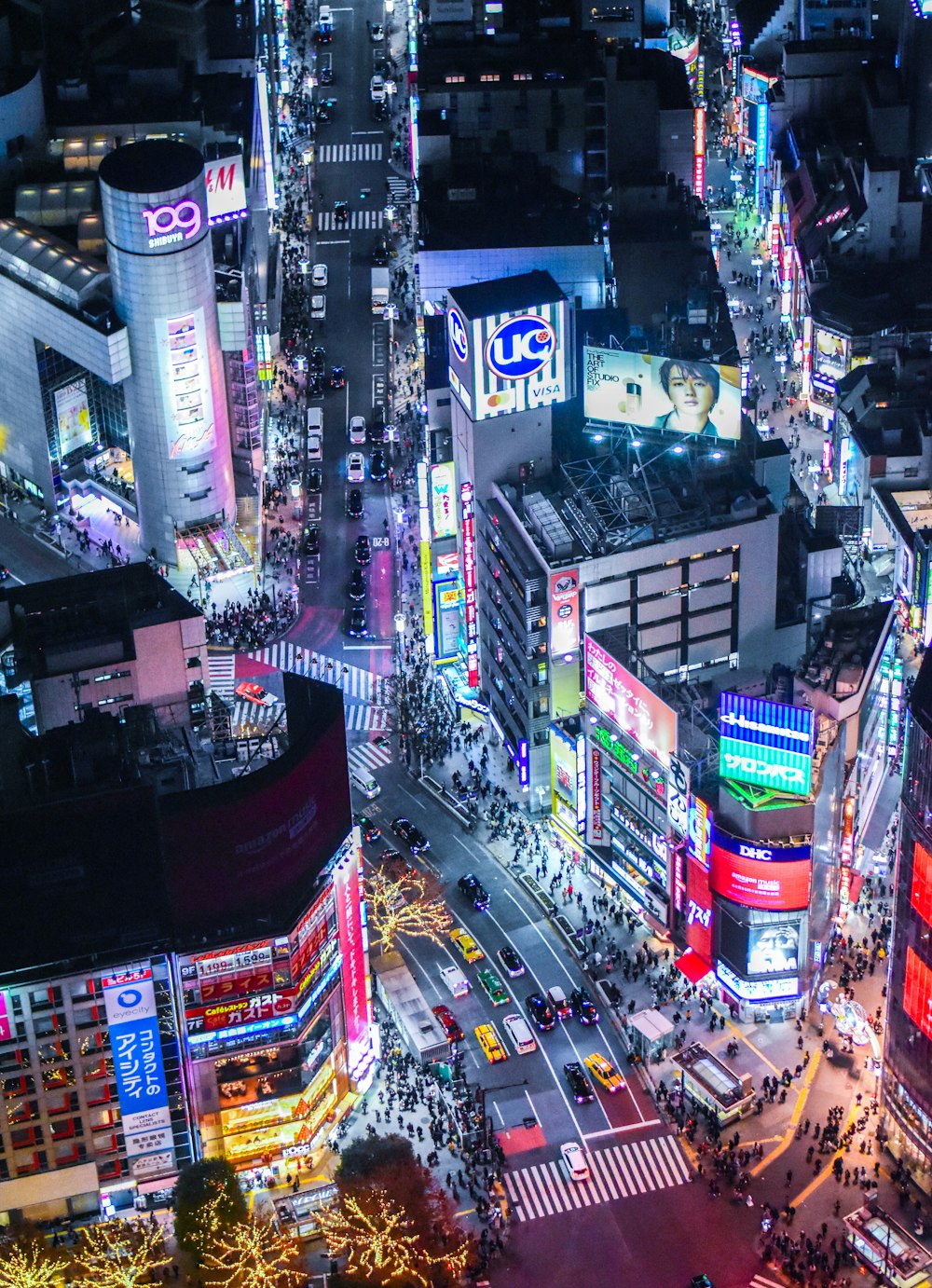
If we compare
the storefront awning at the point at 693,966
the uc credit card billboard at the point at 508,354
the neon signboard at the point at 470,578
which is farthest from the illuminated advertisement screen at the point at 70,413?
the storefront awning at the point at 693,966

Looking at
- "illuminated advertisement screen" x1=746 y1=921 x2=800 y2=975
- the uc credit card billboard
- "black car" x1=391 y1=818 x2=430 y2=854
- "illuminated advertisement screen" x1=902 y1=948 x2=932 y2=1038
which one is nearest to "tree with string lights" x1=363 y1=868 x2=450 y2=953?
"black car" x1=391 y1=818 x2=430 y2=854

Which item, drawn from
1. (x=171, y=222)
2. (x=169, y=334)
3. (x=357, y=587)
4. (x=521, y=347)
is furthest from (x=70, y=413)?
(x=521, y=347)

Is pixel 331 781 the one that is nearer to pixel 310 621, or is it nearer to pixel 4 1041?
pixel 4 1041

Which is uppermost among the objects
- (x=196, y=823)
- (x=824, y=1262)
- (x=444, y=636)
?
(x=196, y=823)

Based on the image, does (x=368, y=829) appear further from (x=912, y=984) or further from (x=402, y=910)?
(x=912, y=984)

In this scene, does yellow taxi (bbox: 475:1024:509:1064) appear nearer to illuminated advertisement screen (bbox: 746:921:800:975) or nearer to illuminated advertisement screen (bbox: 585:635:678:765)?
illuminated advertisement screen (bbox: 746:921:800:975)

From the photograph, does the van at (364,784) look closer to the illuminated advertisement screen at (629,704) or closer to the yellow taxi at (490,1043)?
the illuminated advertisement screen at (629,704)

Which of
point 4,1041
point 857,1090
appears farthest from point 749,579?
point 4,1041
